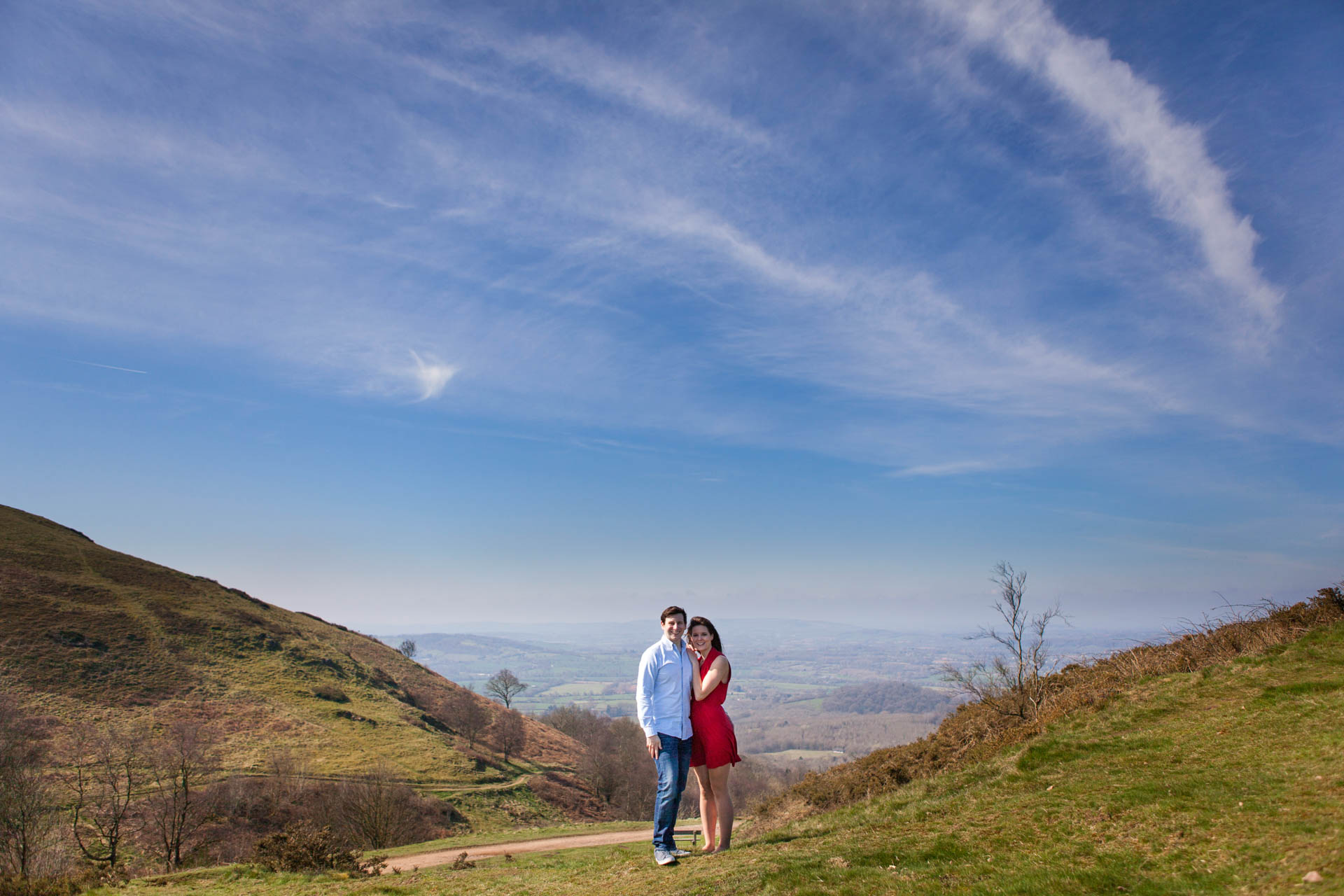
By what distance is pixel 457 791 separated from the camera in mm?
51844

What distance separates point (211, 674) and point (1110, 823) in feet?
252

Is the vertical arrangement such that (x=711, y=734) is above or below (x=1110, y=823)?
above

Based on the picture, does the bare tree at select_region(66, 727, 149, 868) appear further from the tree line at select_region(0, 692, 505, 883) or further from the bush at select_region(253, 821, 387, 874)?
the bush at select_region(253, 821, 387, 874)

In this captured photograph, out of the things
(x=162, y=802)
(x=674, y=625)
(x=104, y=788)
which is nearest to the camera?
(x=674, y=625)

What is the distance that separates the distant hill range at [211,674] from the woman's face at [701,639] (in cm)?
5273

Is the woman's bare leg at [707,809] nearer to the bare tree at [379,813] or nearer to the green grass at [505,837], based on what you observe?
the green grass at [505,837]

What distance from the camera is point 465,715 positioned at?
7806 cm

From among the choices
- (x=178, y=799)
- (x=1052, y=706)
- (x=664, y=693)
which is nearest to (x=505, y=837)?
(x=178, y=799)

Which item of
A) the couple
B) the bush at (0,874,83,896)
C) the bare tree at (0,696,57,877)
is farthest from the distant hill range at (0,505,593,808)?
the couple

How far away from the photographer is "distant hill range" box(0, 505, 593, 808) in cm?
5166

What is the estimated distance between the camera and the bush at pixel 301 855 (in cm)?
1304

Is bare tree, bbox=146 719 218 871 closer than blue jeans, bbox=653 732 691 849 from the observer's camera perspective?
No

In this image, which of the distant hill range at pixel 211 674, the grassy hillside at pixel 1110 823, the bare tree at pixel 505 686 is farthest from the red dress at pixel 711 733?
the bare tree at pixel 505 686

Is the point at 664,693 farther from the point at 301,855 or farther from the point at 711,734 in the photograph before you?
the point at 301,855
